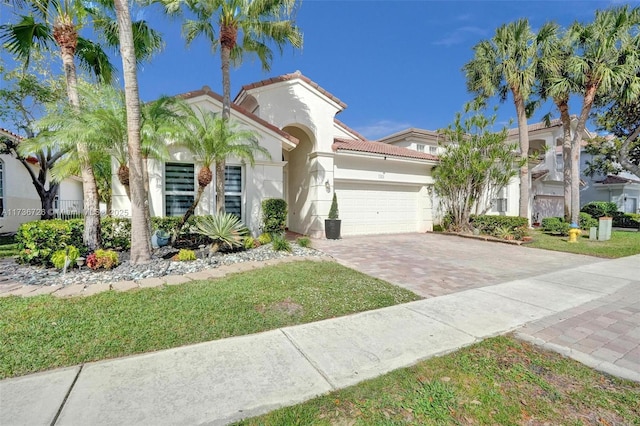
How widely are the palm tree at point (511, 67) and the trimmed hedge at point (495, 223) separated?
90.3 inches

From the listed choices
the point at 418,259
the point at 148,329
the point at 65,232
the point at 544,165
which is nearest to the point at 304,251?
the point at 418,259

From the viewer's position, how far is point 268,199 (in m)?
10.9

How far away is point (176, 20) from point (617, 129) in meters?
29.1

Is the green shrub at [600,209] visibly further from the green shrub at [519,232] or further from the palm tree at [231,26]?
the palm tree at [231,26]

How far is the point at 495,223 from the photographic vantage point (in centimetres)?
1381

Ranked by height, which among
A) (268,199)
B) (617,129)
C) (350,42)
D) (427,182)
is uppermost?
(350,42)

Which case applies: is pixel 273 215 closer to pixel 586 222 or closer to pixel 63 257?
pixel 63 257

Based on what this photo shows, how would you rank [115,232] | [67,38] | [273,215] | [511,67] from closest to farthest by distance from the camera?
[67,38] < [115,232] < [273,215] < [511,67]

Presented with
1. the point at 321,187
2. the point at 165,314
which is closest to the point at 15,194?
the point at 321,187

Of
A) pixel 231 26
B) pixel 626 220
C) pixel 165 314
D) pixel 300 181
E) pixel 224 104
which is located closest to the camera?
pixel 165 314

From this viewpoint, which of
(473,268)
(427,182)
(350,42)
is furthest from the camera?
(427,182)

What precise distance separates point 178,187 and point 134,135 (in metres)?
3.65

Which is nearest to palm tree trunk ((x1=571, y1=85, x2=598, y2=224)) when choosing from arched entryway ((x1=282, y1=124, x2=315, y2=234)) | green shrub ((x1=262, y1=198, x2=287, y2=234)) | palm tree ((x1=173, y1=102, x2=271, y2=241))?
arched entryway ((x1=282, y1=124, x2=315, y2=234))

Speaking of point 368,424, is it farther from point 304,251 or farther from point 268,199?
point 268,199
